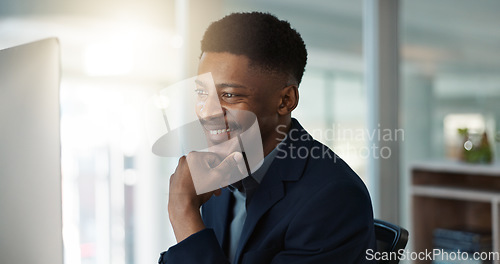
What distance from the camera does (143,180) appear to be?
195 centimetres

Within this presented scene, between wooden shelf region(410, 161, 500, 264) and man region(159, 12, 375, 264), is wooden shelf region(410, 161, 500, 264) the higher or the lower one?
the lower one

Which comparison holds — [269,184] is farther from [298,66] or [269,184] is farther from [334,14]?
[334,14]

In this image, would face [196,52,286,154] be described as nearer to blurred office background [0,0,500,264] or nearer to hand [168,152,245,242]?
hand [168,152,245,242]

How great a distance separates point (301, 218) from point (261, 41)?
1.19ft

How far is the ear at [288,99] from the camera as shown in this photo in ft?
3.08

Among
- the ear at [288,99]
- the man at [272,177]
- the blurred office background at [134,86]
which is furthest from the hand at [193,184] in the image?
the blurred office background at [134,86]

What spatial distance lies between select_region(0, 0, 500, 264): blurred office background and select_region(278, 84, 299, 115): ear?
431 millimetres

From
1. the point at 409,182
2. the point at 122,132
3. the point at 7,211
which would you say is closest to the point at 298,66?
the point at 7,211

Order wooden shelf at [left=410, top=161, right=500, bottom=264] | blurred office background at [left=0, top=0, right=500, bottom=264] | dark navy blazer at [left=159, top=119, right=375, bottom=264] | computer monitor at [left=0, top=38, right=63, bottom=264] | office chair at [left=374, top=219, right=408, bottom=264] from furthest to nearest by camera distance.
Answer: wooden shelf at [left=410, top=161, right=500, bottom=264] < blurred office background at [left=0, top=0, right=500, bottom=264] < office chair at [left=374, top=219, right=408, bottom=264] < dark navy blazer at [left=159, top=119, right=375, bottom=264] < computer monitor at [left=0, top=38, right=63, bottom=264]

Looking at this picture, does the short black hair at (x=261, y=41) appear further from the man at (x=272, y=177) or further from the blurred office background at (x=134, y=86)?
the blurred office background at (x=134, y=86)

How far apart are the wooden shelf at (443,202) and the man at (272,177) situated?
1714mm

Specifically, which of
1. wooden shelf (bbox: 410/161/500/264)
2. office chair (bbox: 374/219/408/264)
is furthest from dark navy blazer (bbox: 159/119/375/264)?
wooden shelf (bbox: 410/161/500/264)

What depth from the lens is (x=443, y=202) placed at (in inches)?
104

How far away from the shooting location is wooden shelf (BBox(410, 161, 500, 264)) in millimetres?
2504
